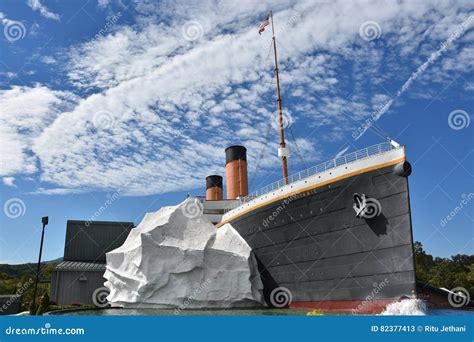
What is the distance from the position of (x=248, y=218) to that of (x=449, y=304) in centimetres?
2813

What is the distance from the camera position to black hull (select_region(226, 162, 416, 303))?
54.7ft

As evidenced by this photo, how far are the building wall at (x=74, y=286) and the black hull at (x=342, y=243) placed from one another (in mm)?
16000

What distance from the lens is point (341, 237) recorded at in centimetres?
1862

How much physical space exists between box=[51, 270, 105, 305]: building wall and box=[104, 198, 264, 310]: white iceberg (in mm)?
6610

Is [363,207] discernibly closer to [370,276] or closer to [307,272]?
[370,276]

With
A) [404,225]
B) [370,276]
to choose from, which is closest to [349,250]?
[370,276]

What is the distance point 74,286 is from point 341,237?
22391 millimetres

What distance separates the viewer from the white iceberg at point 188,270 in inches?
937

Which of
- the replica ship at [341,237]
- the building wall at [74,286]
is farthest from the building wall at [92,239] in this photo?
the replica ship at [341,237]
